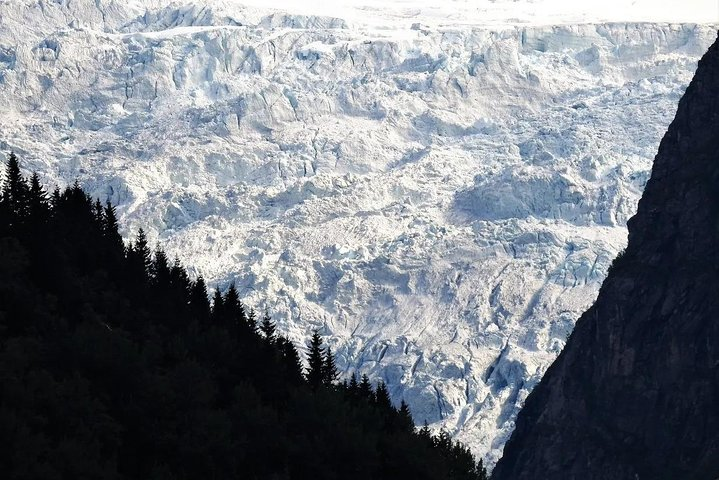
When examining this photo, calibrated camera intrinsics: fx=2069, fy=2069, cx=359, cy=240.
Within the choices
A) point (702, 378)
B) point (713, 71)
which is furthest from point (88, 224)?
point (713, 71)

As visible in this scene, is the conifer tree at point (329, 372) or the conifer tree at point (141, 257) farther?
the conifer tree at point (329, 372)

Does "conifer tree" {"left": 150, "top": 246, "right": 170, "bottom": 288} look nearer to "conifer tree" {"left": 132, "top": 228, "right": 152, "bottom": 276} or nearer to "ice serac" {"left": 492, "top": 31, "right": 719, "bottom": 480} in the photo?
"conifer tree" {"left": 132, "top": 228, "right": 152, "bottom": 276}

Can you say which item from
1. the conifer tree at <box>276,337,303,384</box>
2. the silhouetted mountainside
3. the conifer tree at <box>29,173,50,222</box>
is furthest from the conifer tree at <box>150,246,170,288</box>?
the conifer tree at <box>29,173,50,222</box>

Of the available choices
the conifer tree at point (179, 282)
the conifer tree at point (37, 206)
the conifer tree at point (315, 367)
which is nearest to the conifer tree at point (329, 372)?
the conifer tree at point (315, 367)

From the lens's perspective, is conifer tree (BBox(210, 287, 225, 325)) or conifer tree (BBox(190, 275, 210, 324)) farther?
conifer tree (BBox(190, 275, 210, 324))

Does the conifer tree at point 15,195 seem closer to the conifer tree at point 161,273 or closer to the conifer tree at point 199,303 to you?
the conifer tree at point 161,273

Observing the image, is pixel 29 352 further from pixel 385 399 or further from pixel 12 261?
pixel 385 399
